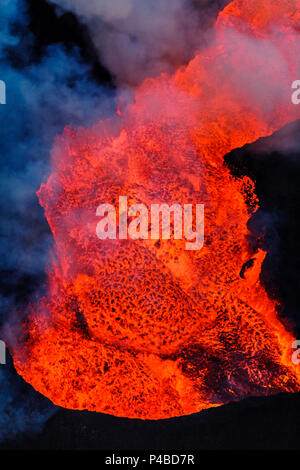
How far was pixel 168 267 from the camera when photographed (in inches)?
69.6

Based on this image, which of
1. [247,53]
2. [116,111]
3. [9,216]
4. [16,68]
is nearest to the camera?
[247,53]

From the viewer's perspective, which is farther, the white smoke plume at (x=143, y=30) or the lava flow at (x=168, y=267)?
the white smoke plume at (x=143, y=30)

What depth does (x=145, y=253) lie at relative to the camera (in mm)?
1742

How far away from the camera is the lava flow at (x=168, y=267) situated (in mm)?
1742

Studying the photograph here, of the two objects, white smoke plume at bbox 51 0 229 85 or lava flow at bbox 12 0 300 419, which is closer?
lava flow at bbox 12 0 300 419

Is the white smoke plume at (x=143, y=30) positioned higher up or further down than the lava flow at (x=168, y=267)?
higher up

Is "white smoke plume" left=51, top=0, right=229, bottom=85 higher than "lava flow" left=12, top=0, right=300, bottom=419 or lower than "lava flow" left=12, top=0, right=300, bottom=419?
higher

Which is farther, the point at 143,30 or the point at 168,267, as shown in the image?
the point at 143,30

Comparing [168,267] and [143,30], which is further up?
[143,30]

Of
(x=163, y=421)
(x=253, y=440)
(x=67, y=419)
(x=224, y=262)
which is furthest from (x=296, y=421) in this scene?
(x=67, y=419)

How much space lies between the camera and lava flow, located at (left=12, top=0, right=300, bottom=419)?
1.74m

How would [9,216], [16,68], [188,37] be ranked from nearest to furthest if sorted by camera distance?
[188,37] → [16,68] → [9,216]

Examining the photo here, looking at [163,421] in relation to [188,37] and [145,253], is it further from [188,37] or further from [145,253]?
[188,37]
